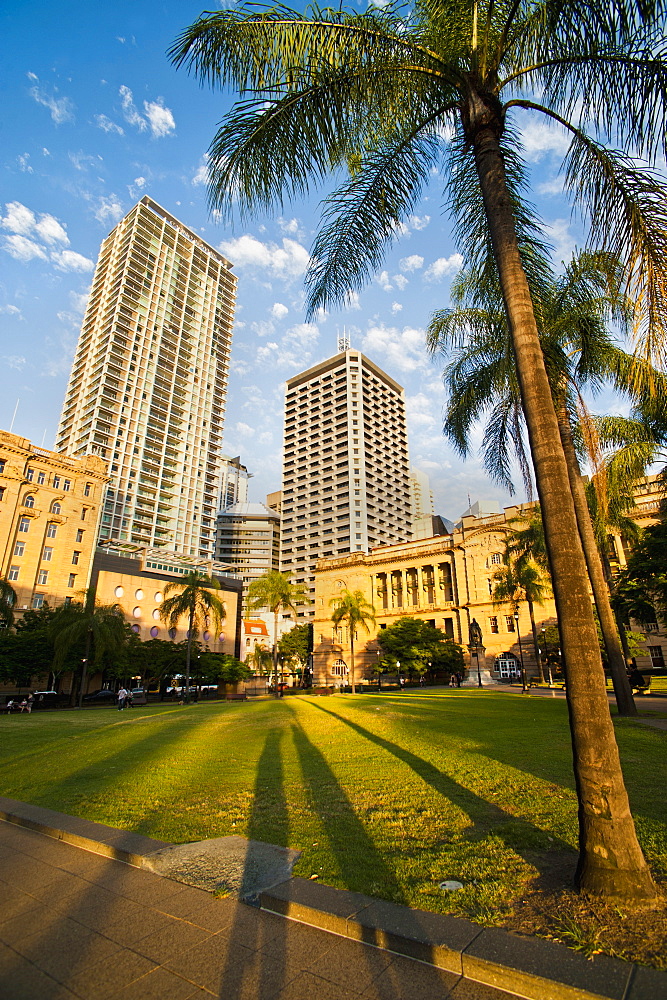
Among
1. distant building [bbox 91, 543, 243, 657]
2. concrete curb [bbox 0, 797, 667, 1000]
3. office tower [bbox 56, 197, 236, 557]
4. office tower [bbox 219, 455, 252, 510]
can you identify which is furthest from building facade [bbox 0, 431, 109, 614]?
office tower [bbox 219, 455, 252, 510]

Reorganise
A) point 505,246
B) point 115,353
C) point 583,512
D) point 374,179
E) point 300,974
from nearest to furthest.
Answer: point 300,974 → point 505,246 → point 374,179 → point 583,512 → point 115,353

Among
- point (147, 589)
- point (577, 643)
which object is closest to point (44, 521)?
point (147, 589)

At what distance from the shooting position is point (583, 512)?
16125 mm

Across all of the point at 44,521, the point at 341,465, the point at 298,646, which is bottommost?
the point at 298,646

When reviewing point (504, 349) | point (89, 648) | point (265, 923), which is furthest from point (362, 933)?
point (89, 648)

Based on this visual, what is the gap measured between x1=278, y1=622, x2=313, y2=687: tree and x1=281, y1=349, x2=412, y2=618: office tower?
30945 mm

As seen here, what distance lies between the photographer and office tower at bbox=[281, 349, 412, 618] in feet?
400

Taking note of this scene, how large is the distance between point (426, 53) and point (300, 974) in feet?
33.5

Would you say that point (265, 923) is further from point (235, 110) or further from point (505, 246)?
point (235, 110)

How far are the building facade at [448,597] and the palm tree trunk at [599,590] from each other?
39915mm

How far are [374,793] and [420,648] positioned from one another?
49.6 m

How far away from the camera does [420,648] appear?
180 feet

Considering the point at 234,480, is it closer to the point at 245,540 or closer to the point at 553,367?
the point at 245,540

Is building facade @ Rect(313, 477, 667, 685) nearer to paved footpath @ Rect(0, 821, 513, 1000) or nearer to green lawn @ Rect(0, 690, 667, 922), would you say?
green lawn @ Rect(0, 690, 667, 922)
